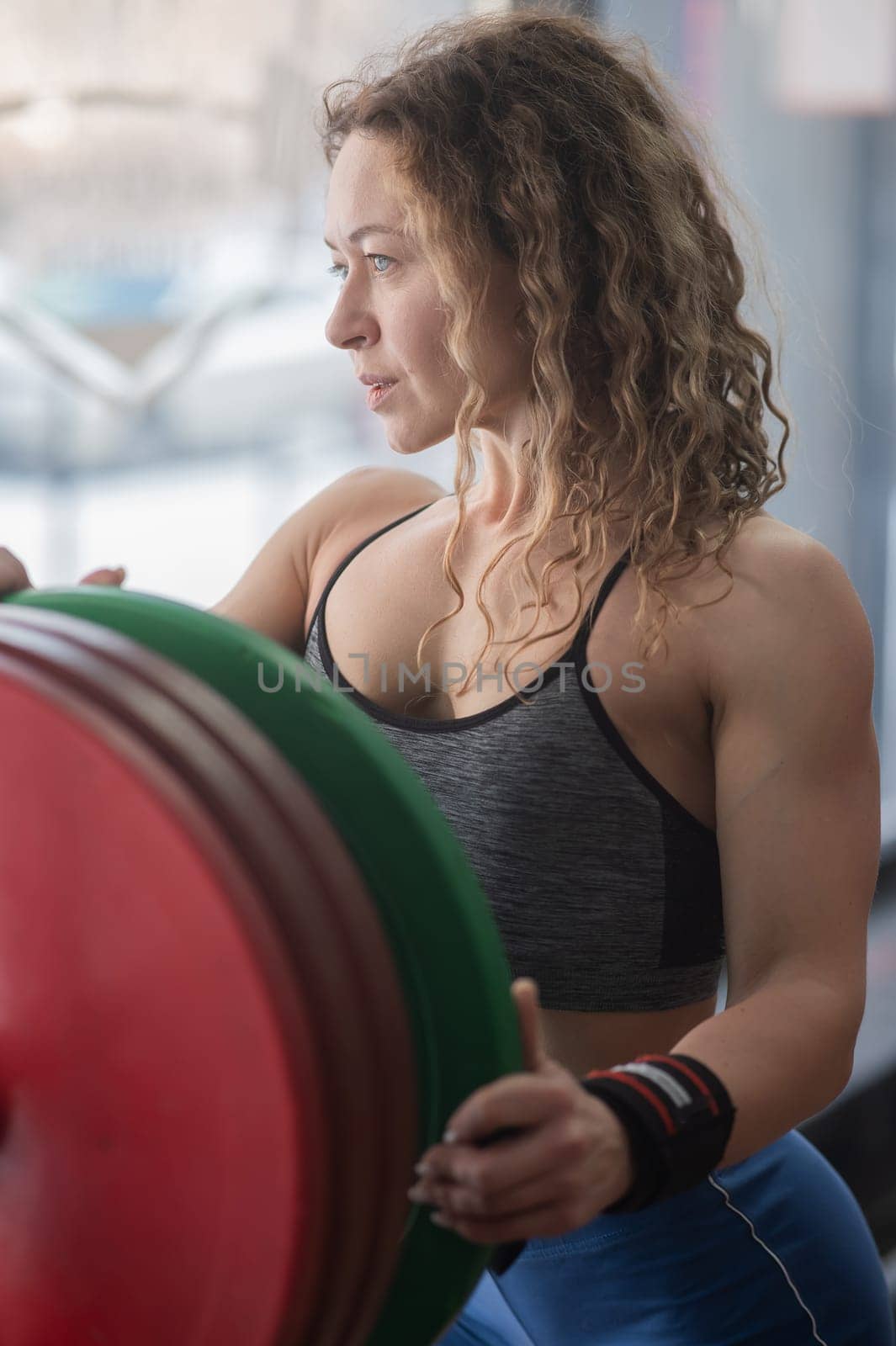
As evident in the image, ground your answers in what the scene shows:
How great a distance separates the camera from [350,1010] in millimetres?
467

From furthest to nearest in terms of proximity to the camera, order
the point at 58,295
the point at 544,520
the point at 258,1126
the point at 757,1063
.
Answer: the point at 58,295 < the point at 544,520 < the point at 757,1063 < the point at 258,1126

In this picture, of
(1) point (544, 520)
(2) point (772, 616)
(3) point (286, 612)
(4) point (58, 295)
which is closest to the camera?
(2) point (772, 616)

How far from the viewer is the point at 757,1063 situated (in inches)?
25.3

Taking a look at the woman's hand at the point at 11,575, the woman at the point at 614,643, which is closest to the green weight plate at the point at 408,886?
the woman's hand at the point at 11,575

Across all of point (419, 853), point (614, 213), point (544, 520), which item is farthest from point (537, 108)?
point (419, 853)

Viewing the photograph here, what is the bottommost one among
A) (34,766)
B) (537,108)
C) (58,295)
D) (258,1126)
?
(258,1126)

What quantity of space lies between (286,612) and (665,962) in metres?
0.43

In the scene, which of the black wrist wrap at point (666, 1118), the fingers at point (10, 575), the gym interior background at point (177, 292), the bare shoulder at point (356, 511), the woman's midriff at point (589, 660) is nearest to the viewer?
the black wrist wrap at point (666, 1118)

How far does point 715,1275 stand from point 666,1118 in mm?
301

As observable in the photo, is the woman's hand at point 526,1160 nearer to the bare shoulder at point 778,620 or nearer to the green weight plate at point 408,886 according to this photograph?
the green weight plate at point 408,886

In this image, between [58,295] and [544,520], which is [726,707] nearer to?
[544,520]

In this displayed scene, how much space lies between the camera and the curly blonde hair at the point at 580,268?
84cm

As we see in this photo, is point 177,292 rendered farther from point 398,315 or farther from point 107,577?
point 107,577

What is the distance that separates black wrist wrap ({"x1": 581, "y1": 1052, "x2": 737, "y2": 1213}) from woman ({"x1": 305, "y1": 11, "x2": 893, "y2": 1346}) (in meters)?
0.12
